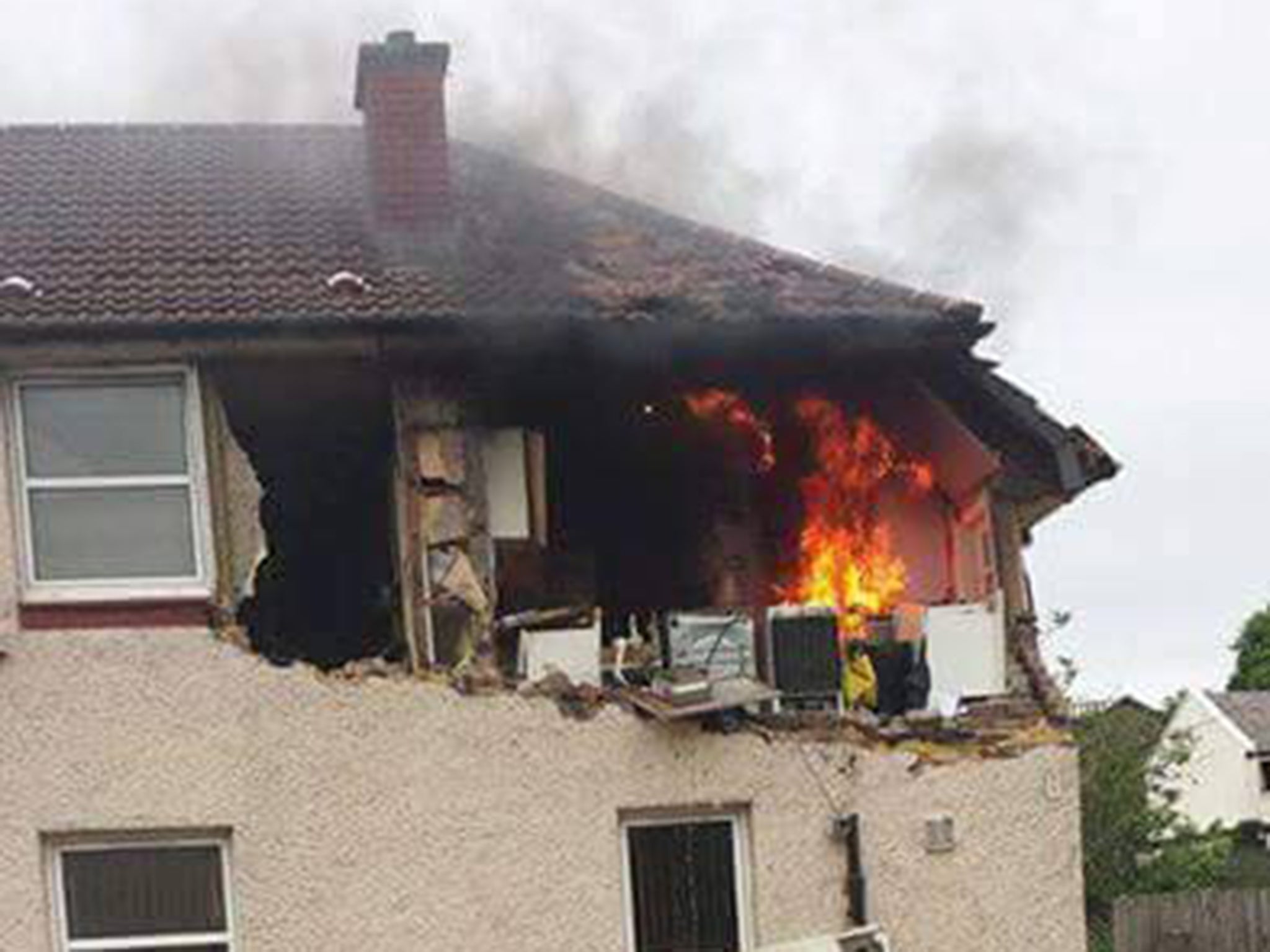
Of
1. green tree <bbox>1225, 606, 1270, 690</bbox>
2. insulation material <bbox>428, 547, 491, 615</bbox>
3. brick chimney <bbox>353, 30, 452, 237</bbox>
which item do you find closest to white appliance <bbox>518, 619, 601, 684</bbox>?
insulation material <bbox>428, 547, 491, 615</bbox>

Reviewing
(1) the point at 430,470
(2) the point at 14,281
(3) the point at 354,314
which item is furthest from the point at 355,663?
(2) the point at 14,281

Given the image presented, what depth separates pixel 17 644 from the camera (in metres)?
11.7

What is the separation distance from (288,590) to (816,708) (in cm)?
342

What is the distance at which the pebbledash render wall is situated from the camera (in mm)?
11656

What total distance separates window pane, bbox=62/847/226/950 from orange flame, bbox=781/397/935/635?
13.7 feet

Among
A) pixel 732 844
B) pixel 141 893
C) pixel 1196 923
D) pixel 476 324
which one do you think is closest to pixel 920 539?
pixel 732 844

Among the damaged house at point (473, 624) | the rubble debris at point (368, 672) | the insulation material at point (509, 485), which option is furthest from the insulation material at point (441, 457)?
the rubble debris at point (368, 672)

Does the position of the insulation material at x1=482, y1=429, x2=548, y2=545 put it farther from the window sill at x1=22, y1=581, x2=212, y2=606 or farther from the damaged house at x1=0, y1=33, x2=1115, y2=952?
the window sill at x1=22, y1=581, x2=212, y2=606

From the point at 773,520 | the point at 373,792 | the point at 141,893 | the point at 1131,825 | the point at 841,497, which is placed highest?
the point at 841,497

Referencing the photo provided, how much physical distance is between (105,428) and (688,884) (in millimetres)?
4350

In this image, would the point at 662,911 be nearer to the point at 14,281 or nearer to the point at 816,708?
the point at 816,708

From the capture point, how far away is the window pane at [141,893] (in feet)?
38.8

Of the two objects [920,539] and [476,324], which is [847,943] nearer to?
[920,539]

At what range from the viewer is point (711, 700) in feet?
38.5
